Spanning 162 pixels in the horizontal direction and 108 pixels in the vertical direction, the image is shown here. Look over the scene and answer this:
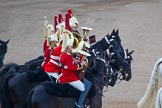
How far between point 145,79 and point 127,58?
3.54 metres

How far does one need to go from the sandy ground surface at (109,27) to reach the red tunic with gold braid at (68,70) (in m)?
3.69

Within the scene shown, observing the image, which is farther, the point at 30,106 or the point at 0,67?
the point at 0,67

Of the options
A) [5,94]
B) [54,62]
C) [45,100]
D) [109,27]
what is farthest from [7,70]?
[109,27]

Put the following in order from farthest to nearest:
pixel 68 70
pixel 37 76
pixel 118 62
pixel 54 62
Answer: pixel 118 62, pixel 37 76, pixel 54 62, pixel 68 70

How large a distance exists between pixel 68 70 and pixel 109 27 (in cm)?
1292

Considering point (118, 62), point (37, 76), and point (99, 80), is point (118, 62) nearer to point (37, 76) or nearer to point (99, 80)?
point (99, 80)

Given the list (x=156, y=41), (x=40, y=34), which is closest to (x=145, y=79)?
(x=156, y=41)

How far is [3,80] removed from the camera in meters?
10.8

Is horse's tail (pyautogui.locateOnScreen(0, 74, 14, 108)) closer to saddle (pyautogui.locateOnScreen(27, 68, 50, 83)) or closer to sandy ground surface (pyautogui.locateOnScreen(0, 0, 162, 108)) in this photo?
saddle (pyautogui.locateOnScreen(27, 68, 50, 83))

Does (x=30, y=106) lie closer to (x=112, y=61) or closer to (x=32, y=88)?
(x=32, y=88)

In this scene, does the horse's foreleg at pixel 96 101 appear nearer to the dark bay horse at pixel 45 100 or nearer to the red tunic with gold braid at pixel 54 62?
the dark bay horse at pixel 45 100

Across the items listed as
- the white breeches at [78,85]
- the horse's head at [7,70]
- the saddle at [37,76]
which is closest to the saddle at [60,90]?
the white breeches at [78,85]

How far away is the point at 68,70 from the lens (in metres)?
9.78

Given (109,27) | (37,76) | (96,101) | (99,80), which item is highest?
(37,76)
